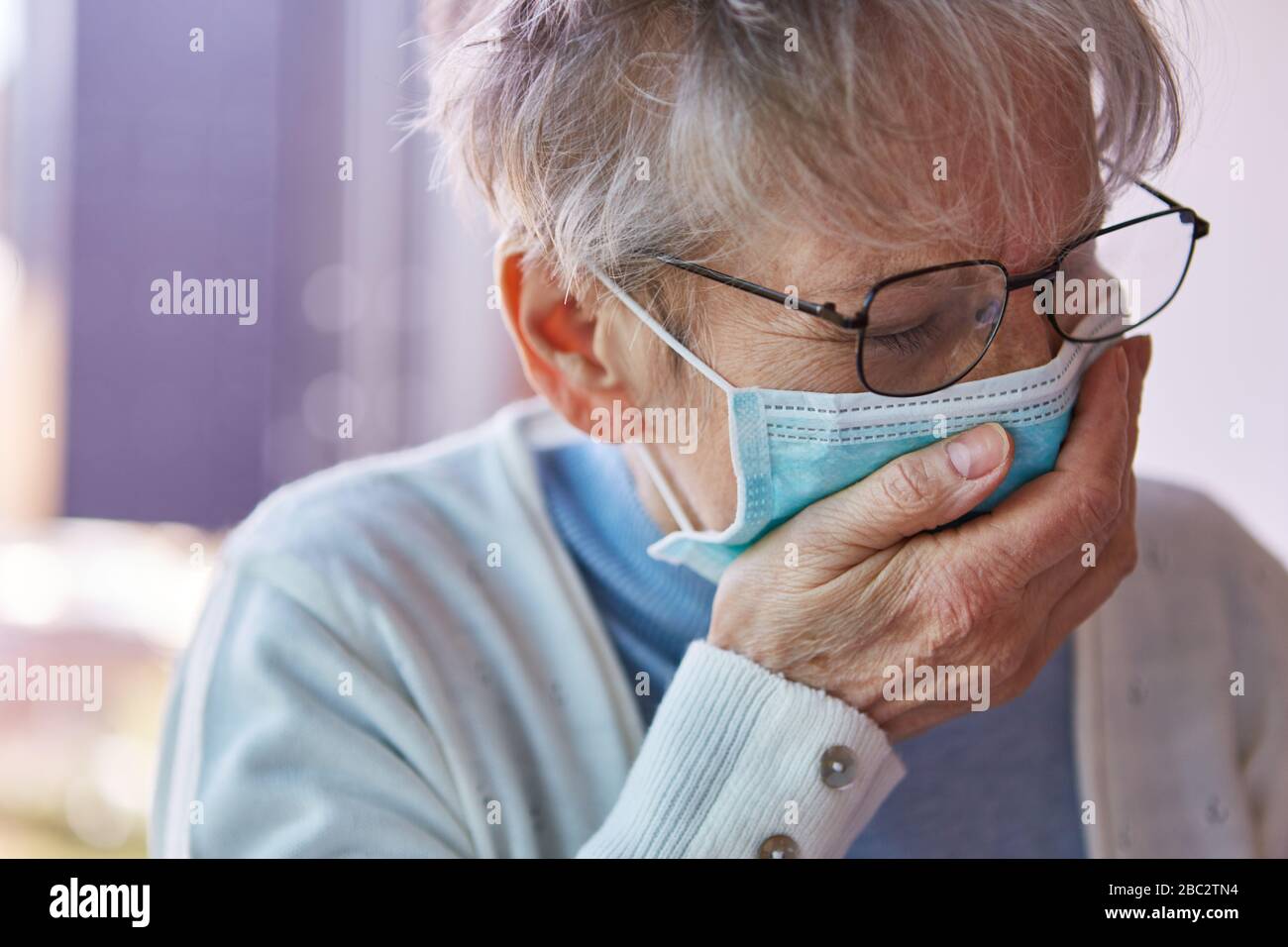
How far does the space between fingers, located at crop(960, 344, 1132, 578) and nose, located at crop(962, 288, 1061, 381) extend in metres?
0.08

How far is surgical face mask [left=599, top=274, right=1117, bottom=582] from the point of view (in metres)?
0.92

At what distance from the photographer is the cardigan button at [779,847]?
0.91 meters

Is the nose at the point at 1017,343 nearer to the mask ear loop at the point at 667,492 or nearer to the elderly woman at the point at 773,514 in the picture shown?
the elderly woman at the point at 773,514

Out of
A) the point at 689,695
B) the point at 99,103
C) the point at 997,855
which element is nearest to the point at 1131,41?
the point at 689,695

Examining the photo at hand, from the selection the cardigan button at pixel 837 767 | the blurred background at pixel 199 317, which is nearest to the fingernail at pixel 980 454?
the cardigan button at pixel 837 767

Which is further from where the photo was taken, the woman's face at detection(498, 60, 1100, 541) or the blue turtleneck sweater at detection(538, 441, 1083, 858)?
the blue turtleneck sweater at detection(538, 441, 1083, 858)

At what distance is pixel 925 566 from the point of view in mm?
940

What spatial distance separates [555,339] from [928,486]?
1.34 ft

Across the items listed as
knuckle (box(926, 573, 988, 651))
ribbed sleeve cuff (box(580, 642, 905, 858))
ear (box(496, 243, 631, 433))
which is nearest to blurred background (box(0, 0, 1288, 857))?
ear (box(496, 243, 631, 433))

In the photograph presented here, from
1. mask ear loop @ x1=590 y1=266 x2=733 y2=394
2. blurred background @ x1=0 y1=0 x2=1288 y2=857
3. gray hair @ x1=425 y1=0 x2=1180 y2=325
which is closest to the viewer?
gray hair @ x1=425 y1=0 x2=1180 y2=325

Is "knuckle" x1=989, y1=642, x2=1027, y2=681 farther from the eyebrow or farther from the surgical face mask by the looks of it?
the eyebrow

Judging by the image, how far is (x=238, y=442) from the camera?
1892 millimetres

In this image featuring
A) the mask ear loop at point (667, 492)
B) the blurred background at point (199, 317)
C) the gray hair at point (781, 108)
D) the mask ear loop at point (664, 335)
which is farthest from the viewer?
the blurred background at point (199, 317)
